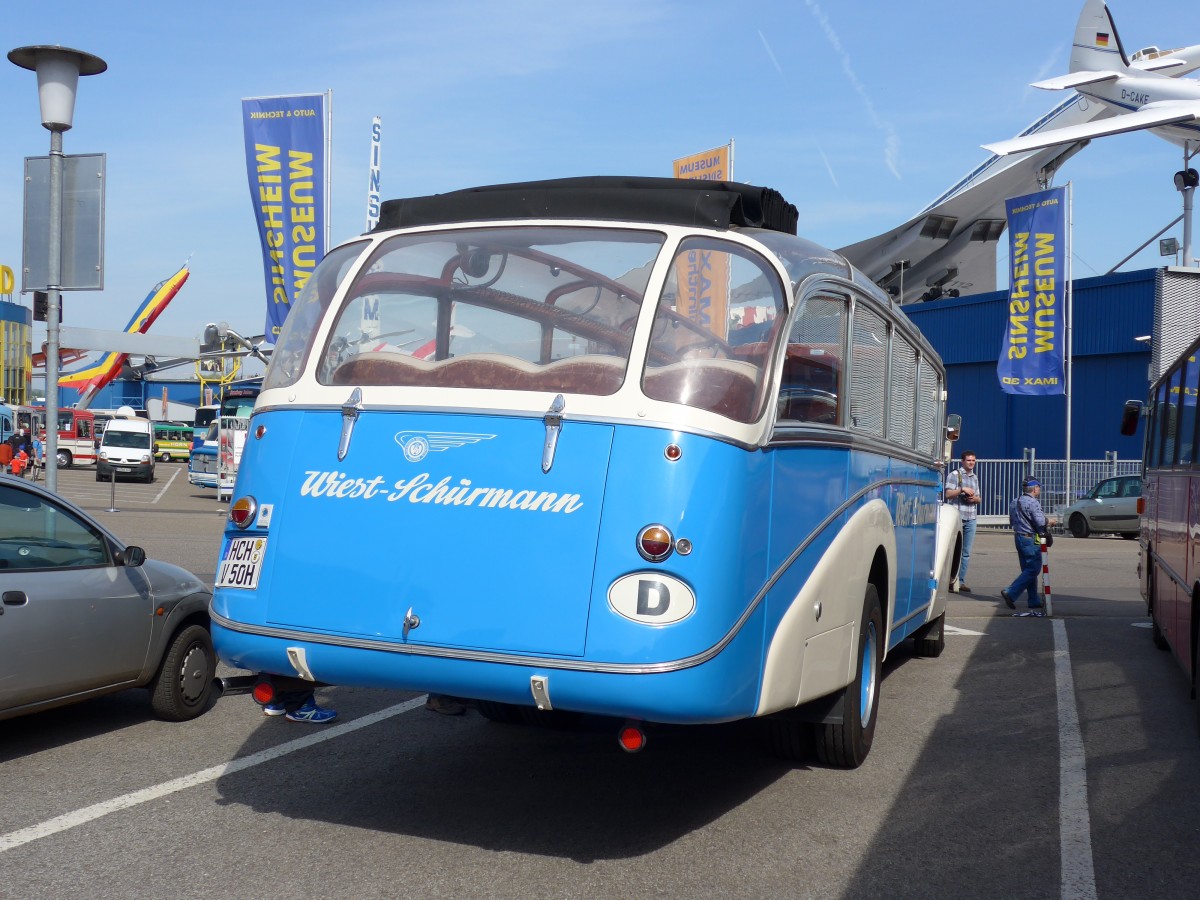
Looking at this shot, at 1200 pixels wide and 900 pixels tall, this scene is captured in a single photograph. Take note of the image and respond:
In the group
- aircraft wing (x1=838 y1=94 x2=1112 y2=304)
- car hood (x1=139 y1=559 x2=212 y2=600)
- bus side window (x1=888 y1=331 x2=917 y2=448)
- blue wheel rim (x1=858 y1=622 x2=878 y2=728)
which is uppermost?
aircraft wing (x1=838 y1=94 x2=1112 y2=304)

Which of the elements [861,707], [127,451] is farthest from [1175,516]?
[127,451]

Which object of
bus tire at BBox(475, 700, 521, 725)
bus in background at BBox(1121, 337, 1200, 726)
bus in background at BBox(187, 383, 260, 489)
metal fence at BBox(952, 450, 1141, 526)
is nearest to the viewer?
bus tire at BBox(475, 700, 521, 725)

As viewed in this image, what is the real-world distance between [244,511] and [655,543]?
1.84 m

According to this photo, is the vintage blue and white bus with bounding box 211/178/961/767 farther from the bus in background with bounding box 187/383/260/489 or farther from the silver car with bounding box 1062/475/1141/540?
the bus in background with bounding box 187/383/260/489

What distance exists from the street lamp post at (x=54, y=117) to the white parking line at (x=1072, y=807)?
761 centimetres

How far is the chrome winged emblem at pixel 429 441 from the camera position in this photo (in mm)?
4902

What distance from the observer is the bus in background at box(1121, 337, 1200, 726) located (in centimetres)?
802

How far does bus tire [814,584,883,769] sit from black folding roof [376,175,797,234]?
7.34ft

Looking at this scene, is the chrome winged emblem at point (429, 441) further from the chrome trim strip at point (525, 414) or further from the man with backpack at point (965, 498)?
the man with backpack at point (965, 498)

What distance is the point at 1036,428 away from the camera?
38.9 metres

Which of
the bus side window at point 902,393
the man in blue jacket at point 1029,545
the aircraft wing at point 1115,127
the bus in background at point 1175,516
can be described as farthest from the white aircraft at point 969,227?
the bus side window at point 902,393

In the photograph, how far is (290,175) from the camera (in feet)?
63.7

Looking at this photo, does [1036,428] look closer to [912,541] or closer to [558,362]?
[912,541]

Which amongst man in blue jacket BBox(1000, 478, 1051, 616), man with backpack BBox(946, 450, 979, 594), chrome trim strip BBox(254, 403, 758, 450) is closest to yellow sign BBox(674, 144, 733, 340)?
chrome trim strip BBox(254, 403, 758, 450)
